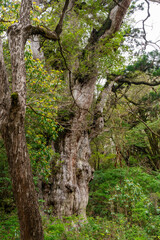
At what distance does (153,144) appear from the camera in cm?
1497

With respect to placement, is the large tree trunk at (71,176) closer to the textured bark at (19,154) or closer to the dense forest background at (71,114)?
the dense forest background at (71,114)

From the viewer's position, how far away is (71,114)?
7.46m

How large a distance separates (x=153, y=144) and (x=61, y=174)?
10.4 m

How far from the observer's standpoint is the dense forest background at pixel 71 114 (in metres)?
4.30

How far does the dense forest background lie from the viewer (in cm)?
430

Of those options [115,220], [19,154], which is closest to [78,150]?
[115,220]

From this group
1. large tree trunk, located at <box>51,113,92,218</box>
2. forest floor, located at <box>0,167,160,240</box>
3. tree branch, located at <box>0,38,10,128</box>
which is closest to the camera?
tree branch, located at <box>0,38,10,128</box>

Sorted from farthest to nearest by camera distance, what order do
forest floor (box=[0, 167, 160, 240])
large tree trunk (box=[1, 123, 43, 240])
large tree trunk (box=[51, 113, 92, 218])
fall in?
1. large tree trunk (box=[51, 113, 92, 218])
2. forest floor (box=[0, 167, 160, 240])
3. large tree trunk (box=[1, 123, 43, 240])

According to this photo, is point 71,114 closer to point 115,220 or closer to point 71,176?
Answer: point 71,176

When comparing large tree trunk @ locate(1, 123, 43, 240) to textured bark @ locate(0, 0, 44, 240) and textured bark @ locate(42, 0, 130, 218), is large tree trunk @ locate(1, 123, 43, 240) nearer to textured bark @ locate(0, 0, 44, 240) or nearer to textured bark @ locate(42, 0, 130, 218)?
textured bark @ locate(0, 0, 44, 240)

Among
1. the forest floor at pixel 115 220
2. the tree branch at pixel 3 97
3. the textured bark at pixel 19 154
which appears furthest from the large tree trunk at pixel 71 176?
the tree branch at pixel 3 97

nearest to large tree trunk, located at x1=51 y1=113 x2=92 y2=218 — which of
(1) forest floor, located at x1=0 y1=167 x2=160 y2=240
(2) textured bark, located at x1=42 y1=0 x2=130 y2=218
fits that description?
(2) textured bark, located at x1=42 y1=0 x2=130 y2=218

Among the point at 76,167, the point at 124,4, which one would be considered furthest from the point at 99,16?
the point at 76,167

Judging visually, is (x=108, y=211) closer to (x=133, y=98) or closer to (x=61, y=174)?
(x=61, y=174)
